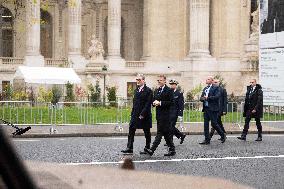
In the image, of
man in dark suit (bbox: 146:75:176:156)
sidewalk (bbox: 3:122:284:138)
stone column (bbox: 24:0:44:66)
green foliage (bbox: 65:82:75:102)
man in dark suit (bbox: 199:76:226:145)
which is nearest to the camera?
man in dark suit (bbox: 146:75:176:156)

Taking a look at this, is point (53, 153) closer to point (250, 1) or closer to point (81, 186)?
point (81, 186)

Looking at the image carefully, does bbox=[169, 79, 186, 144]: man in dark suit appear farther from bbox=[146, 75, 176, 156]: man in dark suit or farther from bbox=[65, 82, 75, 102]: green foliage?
bbox=[65, 82, 75, 102]: green foliage

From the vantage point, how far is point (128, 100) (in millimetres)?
25469

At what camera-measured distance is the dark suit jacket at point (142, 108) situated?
46.5ft

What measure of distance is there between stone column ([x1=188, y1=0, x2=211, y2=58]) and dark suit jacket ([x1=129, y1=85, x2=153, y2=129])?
108 ft

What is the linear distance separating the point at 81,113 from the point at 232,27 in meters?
26.2

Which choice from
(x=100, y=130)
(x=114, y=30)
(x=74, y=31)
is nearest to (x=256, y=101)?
(x=100, y=130)

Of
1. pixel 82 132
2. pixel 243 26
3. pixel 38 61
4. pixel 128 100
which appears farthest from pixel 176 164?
pixel 243 26

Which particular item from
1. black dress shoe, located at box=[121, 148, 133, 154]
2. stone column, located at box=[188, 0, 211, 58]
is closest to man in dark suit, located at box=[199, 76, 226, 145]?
black dress shoe, located at box=[121, 148, 133, 154]

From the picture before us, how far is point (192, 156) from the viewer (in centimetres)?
1393

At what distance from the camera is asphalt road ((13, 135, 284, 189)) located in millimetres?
11055

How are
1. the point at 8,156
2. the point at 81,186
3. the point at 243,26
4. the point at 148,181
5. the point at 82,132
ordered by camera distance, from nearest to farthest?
the point at 8,156
the point at 81,186
the point at 148,181
the point at 82,132
the point at 243,26

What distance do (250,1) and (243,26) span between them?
2.25 m

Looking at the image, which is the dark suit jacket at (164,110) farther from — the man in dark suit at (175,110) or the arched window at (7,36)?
the arched window at (7,36)
